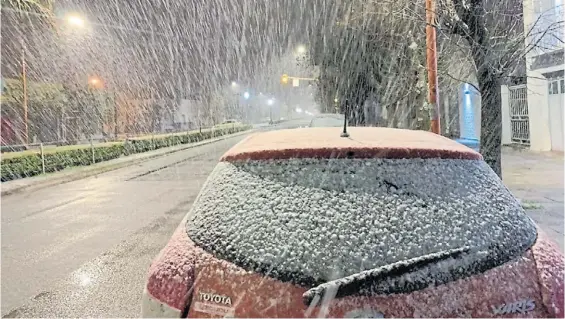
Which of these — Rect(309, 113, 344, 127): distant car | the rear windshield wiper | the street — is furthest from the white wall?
the rear windshield wiper

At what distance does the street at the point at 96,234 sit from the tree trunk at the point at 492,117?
3.47 feet

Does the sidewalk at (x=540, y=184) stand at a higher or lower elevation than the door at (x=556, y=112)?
lower

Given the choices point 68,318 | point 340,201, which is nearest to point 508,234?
point 340,201

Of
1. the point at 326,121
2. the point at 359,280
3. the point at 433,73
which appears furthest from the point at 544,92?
the point at 359,280

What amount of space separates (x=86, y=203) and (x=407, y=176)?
1043 cm

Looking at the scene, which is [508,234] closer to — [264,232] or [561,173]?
[264,232]

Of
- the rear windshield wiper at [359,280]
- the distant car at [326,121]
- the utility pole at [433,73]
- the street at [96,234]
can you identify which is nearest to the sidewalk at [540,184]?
the street at [96,234]

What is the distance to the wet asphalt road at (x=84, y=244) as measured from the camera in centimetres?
481

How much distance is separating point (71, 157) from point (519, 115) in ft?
62.0

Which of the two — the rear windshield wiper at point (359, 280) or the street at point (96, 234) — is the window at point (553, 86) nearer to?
the street at point (96, 234)

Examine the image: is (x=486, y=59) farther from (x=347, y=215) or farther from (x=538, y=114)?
(x=538, y=114)

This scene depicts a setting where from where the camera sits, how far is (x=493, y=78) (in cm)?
933

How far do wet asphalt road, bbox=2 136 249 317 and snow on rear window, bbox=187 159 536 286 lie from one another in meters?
2.62

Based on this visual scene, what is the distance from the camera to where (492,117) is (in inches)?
372
